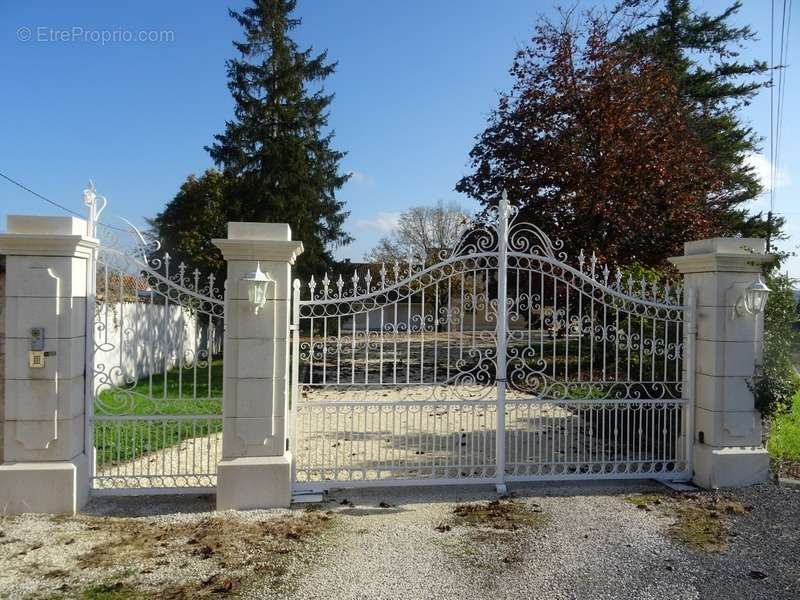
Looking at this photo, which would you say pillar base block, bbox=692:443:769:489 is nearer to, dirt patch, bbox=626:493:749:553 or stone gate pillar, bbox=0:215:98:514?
dirt patch, bbox=626:493:749:553

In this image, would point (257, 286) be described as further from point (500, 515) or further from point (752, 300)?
point (752, 300)

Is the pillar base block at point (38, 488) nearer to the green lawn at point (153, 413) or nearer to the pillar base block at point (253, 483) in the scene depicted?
the green lawn at point (153, 413)

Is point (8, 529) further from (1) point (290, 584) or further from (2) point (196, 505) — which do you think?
(1) point (290, 584)

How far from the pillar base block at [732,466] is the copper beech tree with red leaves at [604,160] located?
556 cm

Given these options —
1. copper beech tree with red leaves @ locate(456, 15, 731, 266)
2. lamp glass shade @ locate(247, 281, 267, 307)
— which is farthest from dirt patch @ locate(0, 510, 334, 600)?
copper beech tree with red leaves @ locate(456, 15, 731, 266)

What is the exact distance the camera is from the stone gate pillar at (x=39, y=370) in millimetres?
4543

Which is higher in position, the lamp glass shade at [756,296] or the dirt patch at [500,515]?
the lamp glass shade at [756,296]

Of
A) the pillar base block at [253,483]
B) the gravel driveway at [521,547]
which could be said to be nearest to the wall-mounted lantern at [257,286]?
the pillar base block at [253,483]

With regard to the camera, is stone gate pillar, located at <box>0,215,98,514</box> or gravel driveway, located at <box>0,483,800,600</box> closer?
gravel driveway, located at <box>0,483,800,600</box>

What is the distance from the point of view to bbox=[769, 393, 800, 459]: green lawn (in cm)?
612

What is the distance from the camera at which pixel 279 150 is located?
1992 centimetres

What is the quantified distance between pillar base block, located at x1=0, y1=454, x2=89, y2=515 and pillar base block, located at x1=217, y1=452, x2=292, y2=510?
120 cm

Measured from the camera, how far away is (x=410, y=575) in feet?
12.0

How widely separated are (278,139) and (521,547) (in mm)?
18841
